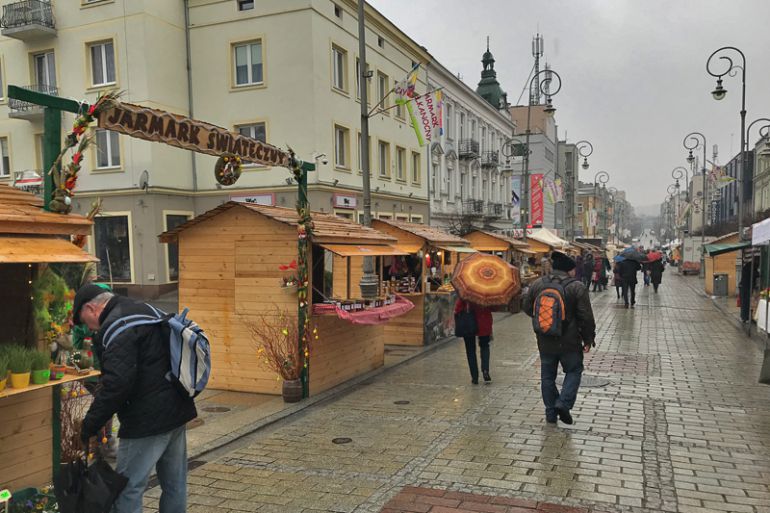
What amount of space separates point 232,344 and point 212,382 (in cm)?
73

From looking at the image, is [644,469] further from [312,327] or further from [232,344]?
[232,344]

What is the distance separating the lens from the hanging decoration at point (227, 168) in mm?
7367

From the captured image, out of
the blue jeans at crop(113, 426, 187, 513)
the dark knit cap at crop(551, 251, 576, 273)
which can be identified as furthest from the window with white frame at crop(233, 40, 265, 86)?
the blue jeans at crop(113, 426, 187, 513)

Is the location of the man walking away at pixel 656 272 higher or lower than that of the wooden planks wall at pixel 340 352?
lower

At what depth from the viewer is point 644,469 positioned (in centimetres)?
546

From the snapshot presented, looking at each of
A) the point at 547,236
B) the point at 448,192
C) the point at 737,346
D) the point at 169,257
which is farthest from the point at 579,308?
the point at 448,192

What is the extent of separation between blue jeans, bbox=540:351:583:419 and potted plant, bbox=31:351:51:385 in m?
4.97

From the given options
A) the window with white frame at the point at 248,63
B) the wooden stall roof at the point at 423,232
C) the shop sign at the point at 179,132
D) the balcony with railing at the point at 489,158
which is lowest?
the wooden stall roof at the point at 423,232

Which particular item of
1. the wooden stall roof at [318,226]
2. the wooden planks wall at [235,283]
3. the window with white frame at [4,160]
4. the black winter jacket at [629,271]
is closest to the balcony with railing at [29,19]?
the window with white frame at [4,160]

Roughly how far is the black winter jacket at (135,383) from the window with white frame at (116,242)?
20.6 metres

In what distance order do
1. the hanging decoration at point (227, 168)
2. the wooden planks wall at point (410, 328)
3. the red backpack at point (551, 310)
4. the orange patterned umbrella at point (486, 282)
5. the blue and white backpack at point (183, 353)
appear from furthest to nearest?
the wooden planks wall at point (410, 328) < the orange patterned umbrella at point (486, 282) < the hanging decoration at point (227, 168) < the red backpack at point (551, 310) < the blue and white backpack at point (183, 353)

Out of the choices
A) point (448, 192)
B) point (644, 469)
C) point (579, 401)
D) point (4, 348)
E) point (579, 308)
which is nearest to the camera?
point (4, 348)

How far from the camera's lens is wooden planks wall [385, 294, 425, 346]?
1277cm

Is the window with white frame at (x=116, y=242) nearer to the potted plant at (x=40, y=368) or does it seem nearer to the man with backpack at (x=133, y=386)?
the potted plant at (x=40, y=368)
